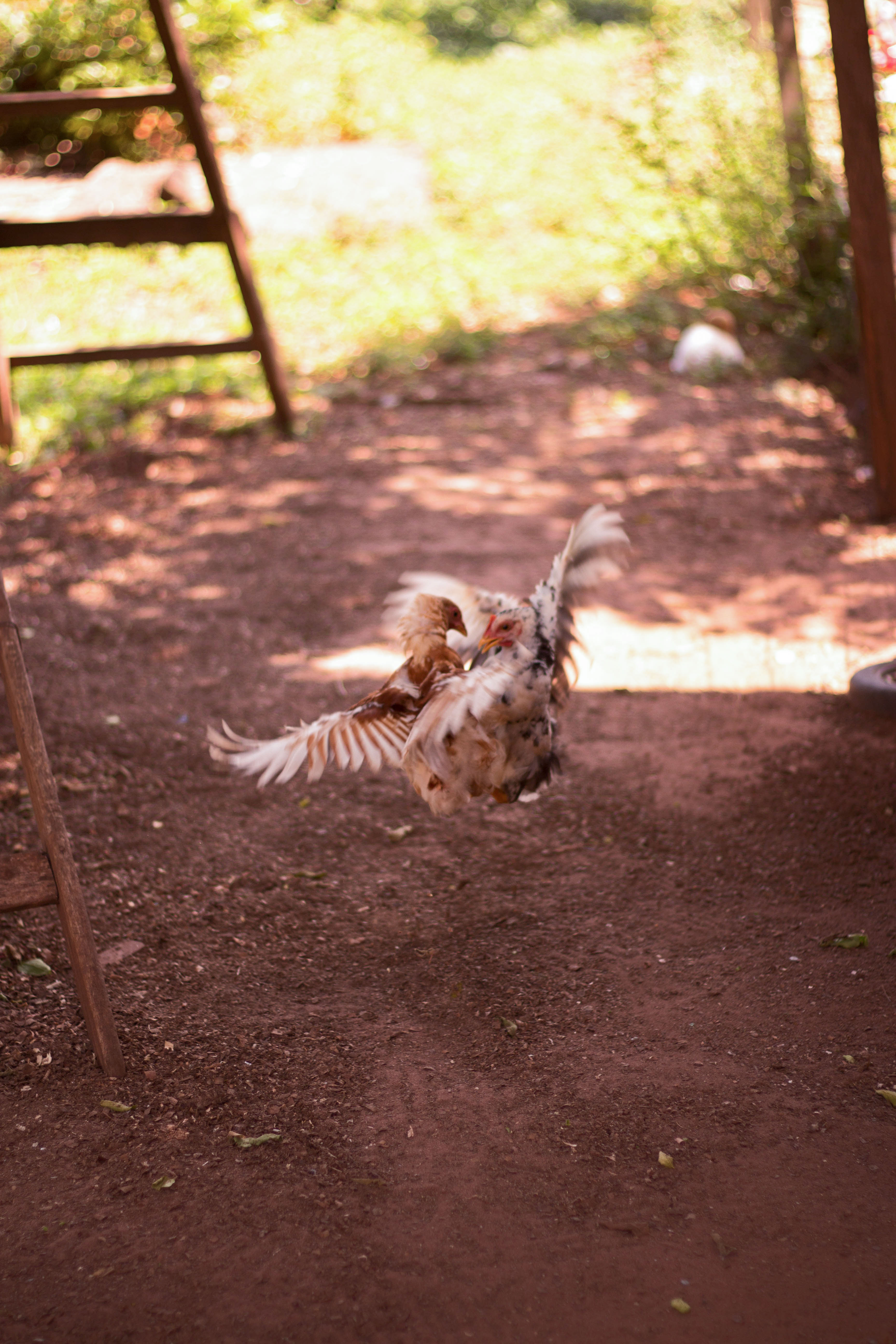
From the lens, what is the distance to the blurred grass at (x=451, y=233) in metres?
6.98

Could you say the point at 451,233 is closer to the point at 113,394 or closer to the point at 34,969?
the point at 113,394

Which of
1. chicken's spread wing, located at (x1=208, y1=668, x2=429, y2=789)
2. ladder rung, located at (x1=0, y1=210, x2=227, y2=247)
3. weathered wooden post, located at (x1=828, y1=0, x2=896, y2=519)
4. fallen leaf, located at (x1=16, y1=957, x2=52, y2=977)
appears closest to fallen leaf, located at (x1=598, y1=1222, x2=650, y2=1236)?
chicken's spread wing, located at (x1=208, y1=668, x2=429, y2=789)

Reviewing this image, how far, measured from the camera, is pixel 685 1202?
2.04m

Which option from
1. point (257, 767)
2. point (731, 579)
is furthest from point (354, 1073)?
point (731, 579)

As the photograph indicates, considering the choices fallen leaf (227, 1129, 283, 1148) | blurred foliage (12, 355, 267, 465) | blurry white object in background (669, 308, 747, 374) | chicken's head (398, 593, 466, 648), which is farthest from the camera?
blurry white object in background (669, 308, 747, 374)

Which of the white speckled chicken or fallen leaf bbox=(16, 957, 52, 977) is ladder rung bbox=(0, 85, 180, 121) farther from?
fallen leaf bbox=(16, 957, 52, 977)

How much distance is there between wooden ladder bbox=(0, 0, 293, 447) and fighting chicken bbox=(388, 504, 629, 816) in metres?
3.69

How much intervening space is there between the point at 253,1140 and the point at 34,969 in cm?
82

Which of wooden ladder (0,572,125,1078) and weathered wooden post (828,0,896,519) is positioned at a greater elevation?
weathered wooden post (828,0,896,519)

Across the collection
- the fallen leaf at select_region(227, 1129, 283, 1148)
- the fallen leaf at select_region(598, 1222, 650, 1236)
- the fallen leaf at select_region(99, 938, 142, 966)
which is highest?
the fallen leaf at select_region(99, 938, 142, 966)

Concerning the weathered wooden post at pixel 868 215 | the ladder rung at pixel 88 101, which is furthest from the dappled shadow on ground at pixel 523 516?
the ladder rung at pixel 88 101

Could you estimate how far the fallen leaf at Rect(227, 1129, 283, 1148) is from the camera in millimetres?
2186

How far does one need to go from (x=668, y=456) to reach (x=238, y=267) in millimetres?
2588

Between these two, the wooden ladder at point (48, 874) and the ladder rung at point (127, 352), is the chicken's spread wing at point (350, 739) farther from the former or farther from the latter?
the ladder rung at point (127, 352)
